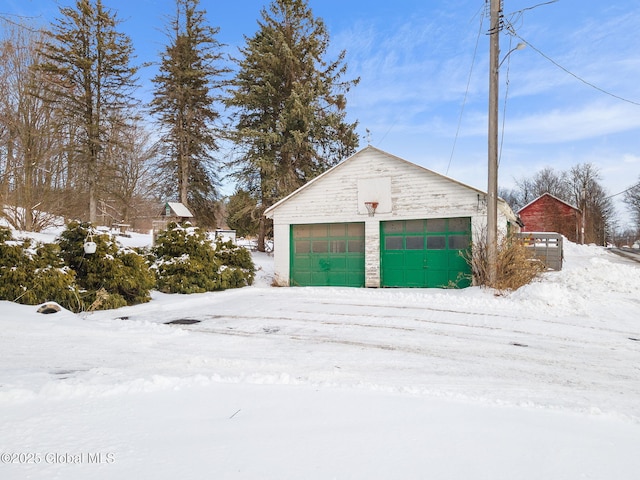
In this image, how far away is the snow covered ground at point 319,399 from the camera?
2270 mm

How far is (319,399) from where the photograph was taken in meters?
3.33

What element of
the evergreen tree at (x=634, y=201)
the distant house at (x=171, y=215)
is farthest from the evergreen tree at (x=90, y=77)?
the evergreen tree at (x=634, y=201)

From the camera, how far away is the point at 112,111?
2009 cm

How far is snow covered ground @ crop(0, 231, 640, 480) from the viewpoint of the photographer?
2.27 metres

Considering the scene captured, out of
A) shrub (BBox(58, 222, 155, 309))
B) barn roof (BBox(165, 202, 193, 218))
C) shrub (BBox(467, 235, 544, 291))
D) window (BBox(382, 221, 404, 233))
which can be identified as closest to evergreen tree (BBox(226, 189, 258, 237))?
barn roof (BBox(165, 202, 193, 218))

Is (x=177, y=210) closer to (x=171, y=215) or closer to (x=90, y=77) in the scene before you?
(x=171, y=215)

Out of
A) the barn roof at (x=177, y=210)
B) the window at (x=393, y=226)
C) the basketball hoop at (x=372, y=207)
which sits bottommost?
the window at (x=393, y=226)

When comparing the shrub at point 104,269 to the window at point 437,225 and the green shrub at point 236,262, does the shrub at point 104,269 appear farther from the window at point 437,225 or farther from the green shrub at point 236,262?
the window at point 437,225

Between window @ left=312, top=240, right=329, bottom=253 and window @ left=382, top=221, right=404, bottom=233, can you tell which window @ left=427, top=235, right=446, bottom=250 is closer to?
window @ left=382, top=221, right=404, bottom=233

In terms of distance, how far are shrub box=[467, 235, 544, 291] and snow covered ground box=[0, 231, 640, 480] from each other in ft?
10.4

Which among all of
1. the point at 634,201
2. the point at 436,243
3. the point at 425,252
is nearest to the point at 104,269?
the point at 425,252

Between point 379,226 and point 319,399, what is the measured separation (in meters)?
10.4

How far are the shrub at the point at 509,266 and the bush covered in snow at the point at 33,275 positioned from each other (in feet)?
35.9

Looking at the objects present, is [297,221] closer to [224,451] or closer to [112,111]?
[224,451]
